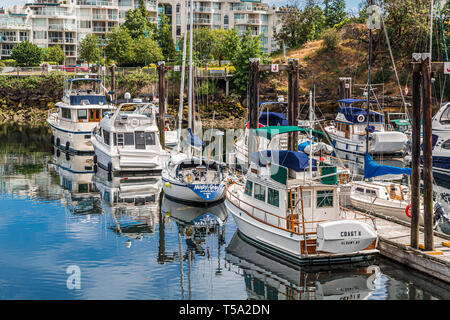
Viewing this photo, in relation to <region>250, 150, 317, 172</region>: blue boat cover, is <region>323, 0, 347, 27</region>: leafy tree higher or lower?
higher

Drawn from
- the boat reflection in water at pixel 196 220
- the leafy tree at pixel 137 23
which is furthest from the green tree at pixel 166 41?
the boat reflection in water at pixel 196 220

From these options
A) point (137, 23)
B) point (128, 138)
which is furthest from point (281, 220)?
point (137, 23)

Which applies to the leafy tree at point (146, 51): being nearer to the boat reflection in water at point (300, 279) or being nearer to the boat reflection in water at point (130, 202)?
the boat reflection in water at point (130, 202)

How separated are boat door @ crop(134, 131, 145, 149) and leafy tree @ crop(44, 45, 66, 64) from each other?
5940 cm

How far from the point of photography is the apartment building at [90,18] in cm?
9938

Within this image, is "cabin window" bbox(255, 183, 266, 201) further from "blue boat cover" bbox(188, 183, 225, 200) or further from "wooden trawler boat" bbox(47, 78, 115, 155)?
"wooden trawler boat" bbox(47, 78, 115, 155)

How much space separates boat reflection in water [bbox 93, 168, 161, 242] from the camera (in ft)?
83.9

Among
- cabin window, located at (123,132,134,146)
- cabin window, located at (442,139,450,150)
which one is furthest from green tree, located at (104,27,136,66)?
cabin window, located at (442,139,450,150)

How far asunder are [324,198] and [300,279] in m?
3.32

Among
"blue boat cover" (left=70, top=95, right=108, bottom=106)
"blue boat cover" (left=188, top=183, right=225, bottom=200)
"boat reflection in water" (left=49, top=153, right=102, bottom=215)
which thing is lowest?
"boat reflection in water" (left=49, top=153, right=102, bottom=215)

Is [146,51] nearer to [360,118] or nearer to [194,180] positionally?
[360,118]

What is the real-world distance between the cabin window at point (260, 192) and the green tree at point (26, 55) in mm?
73474

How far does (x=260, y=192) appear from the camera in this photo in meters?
22.6
